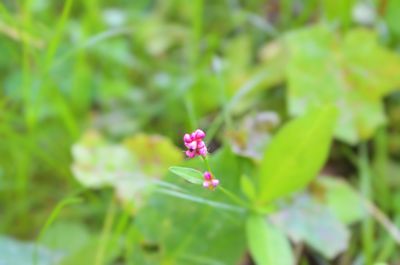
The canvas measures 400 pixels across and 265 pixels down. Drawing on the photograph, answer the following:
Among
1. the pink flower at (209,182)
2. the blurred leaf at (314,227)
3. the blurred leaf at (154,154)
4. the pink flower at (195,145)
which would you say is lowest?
the pink flower at (209,182)

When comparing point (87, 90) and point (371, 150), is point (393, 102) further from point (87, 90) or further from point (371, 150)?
point (87, 90)

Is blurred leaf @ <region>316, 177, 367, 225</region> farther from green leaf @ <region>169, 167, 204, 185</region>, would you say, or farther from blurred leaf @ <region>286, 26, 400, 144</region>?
green leaf @ <region>169, 167, 204, 185</region>

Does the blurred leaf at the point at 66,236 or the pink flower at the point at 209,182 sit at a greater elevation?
the blurred leaf at the point at 66,236

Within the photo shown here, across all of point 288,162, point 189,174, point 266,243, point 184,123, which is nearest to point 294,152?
point 288,162

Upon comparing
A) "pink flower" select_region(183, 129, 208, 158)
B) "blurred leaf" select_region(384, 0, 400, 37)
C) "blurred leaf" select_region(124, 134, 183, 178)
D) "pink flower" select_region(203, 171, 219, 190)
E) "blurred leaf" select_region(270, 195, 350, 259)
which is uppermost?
"blurred leaf" select_region(384, 0, 400, 37)

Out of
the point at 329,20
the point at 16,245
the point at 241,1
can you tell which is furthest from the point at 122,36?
the point at 16,245

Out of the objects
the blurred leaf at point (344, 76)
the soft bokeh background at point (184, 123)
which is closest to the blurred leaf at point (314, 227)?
the soft bokeh background at point (184, 123)

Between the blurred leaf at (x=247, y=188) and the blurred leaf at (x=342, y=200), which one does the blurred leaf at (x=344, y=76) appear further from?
the blurred leaf at (x=247, y=188)

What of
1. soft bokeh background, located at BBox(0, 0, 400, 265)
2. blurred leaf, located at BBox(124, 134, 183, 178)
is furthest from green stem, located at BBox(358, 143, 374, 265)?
blurred leaf, located at BBox(124, 134, 183, 178)
